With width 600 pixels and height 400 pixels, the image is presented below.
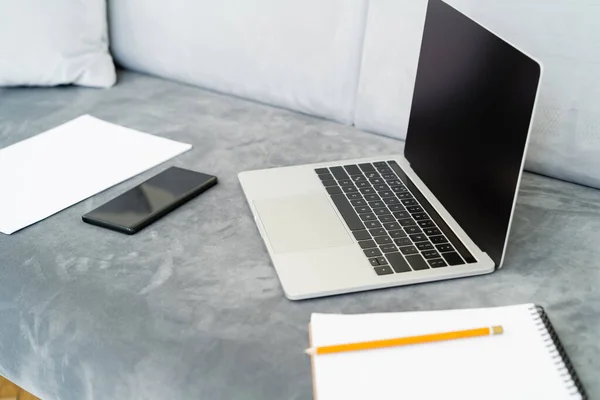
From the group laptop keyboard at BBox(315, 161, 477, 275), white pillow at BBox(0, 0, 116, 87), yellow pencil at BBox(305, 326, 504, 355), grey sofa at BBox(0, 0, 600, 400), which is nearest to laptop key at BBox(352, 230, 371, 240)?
laptop keyboard at BBox(315, 161, 477, 275)

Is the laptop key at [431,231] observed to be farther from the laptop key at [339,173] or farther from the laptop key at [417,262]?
the laptop key at [339,173]

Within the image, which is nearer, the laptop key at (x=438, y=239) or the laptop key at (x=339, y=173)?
the laptop key at (x=438, y=239)

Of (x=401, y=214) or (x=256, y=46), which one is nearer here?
(x=401, y=214)

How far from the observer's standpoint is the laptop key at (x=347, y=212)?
2.76 feet

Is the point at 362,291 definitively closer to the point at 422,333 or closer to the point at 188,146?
the point at 422,333

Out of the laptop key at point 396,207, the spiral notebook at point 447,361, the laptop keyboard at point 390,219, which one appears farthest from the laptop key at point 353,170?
the spiral notebook at point 447,361

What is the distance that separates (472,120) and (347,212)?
21cm

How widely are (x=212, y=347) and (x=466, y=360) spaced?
0.26m

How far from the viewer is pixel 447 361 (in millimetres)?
613

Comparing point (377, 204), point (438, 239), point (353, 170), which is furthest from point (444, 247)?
point (353, 170)

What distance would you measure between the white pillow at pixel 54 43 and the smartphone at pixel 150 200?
518 millimetres

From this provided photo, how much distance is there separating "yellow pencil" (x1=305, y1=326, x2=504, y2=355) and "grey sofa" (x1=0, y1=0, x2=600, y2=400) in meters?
0.04

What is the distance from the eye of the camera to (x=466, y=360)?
61 centimetres

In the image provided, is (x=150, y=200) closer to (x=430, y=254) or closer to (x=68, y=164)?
(x=68, y=164)
